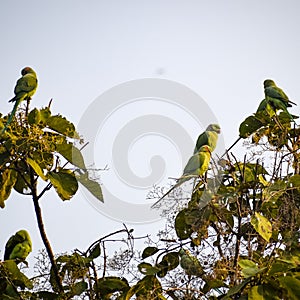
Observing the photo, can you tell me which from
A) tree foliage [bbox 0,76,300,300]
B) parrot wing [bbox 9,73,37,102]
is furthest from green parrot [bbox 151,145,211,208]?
parrot wing [bbox 9,73,37,102]

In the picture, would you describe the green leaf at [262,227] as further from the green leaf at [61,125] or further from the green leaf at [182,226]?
the green leaf at [61,125]

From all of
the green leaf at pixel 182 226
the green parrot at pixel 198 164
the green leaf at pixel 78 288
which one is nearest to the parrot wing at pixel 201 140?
the green parrot at pixel 198 164

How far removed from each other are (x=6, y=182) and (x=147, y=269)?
23.3 inches

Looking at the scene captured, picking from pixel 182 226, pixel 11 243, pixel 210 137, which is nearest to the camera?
pixel 182 226

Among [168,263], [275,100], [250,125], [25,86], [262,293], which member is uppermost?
[25,86]

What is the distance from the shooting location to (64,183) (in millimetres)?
1872

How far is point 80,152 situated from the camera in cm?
193

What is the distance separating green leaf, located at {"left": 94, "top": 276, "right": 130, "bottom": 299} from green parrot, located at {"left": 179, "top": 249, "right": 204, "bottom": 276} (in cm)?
20

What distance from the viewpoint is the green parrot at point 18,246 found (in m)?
2.20

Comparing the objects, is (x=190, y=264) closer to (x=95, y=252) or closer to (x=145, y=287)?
Answer: (x=145, y=287)

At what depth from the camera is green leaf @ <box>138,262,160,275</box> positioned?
1697mm

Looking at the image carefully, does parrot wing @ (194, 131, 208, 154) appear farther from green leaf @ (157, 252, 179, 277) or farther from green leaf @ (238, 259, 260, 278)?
green leaf @ (238, 259, 260, 278)

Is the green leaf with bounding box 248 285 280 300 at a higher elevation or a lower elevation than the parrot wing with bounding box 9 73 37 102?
lower

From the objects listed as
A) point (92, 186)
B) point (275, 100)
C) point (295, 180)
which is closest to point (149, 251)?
point (92, 186)
